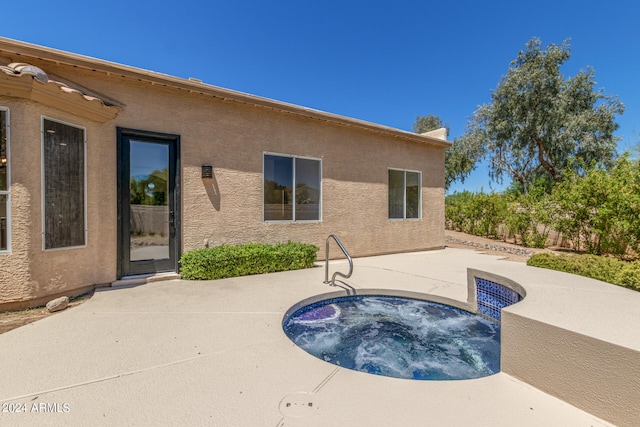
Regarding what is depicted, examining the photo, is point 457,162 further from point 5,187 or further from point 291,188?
point 5,187

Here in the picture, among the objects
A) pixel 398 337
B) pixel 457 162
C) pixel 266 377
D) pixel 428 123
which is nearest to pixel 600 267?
pixel 398 337

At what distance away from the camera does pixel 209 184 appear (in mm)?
5871

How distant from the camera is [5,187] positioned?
3.76 meters

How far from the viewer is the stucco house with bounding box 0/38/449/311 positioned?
12.6ft

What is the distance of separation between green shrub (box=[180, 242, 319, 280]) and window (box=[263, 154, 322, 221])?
879mm

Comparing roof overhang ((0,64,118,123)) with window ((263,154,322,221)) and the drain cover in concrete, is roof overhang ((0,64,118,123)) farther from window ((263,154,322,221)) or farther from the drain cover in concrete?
the drain cover in concrete

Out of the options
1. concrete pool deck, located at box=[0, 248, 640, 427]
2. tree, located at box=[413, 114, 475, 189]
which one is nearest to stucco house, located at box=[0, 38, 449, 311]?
concrete pool deck, located at box=[0, 248, 640, 427]

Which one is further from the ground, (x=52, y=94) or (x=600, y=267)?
(x=52, y=94)

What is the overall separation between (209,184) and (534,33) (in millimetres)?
21085

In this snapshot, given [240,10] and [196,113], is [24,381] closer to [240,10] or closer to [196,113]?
[196,113]

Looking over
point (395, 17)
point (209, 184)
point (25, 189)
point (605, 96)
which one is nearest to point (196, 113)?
point (209, 184)

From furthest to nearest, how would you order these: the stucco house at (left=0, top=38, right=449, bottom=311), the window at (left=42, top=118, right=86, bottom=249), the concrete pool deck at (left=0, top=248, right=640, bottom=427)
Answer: the window at (left=42, top=118, right=86, bottom=249), the stucco house at (left=0, top=38, right=449, bottom=311), the concrete pool deck at (left=0, top=248, right=640, bottom=427)

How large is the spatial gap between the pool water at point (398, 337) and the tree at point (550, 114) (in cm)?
1882

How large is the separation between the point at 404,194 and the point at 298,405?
8.11 metres
